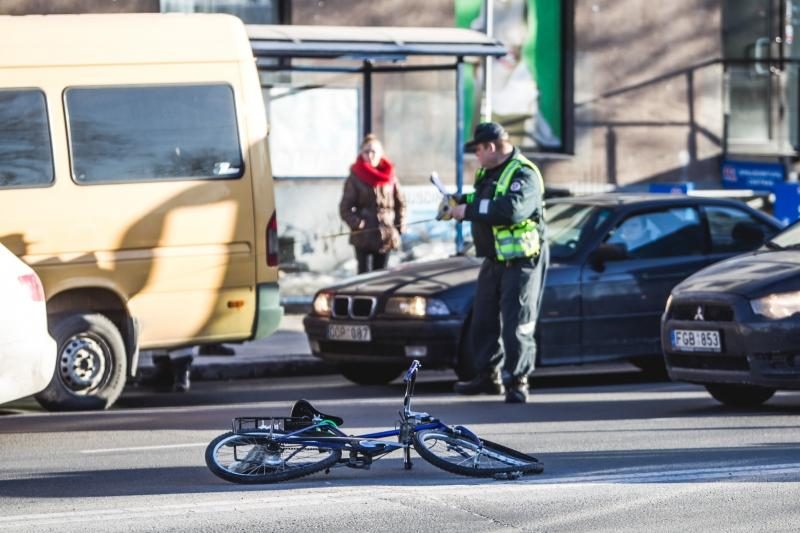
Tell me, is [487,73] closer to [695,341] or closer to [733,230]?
[733,230]

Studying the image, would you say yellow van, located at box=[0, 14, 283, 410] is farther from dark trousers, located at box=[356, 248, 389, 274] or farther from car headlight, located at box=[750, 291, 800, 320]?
dark trousers, located at box=[356, 248, 389, 274]

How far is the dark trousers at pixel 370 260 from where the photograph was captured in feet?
54.9

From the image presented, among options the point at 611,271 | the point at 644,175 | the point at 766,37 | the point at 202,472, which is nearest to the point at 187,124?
the point at 611,271

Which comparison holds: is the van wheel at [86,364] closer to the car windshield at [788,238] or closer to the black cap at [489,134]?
the black cap at [489,134]

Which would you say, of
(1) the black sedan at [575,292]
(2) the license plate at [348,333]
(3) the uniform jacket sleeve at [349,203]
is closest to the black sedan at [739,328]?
(1) the black sedan at [575,292]

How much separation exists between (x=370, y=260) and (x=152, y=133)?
4699mm

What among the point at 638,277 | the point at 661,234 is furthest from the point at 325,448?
the point at 661,234

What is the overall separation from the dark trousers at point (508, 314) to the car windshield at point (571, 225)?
1023 mm

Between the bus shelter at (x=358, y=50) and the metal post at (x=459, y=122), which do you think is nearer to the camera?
the bus shelter at (x=358, y=50)

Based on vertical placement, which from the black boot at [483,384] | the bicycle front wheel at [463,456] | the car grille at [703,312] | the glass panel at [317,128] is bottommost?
the black boot at [483,384]

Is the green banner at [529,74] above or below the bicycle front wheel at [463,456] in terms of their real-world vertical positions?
above

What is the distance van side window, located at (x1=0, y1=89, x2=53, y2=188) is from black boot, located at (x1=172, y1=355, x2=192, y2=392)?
204 cm

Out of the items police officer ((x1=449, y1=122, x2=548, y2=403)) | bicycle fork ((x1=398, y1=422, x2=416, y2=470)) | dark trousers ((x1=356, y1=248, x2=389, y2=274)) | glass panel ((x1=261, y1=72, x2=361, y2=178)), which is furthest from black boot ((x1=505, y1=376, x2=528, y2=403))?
glass panel ((x1=261, y1=72, x2=361, y2=178))

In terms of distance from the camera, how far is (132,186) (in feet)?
40.4
